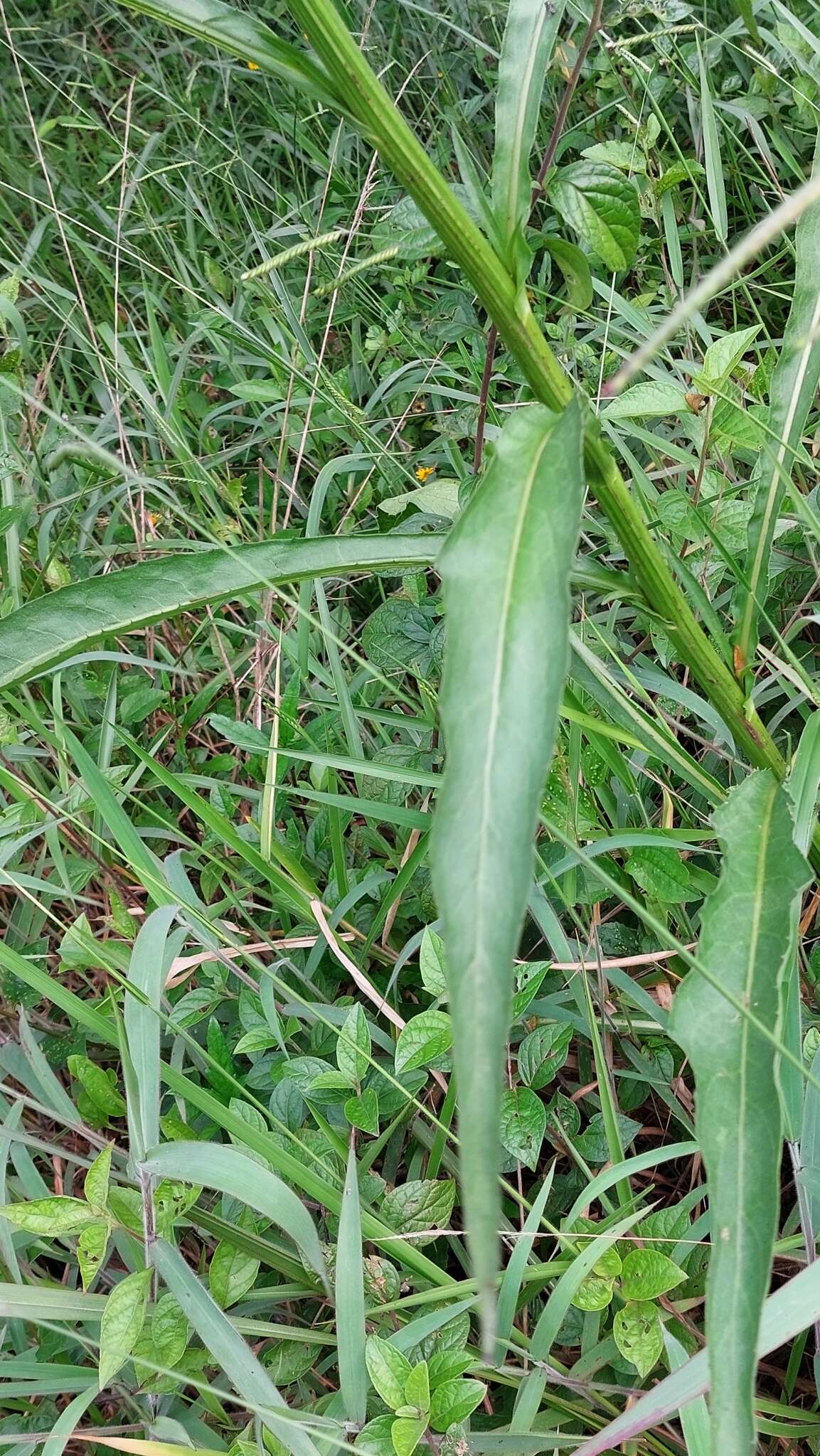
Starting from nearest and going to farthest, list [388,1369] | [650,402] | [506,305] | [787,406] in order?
1. [506,305]
2. [388,1369]
3. [787,406]
4. [650,402]

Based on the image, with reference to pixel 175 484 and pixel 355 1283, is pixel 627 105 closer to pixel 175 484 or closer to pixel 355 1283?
pixel 175 484

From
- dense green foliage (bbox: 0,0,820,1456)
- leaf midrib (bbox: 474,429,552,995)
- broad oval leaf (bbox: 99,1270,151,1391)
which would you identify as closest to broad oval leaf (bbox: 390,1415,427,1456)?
dense green foliage (bbox: 0,0,820,1456)

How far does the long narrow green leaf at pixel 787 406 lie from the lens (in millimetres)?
873

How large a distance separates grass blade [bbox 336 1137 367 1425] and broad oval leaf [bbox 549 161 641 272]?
922 millimetres

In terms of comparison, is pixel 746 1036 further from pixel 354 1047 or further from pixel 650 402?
pixel 650 402

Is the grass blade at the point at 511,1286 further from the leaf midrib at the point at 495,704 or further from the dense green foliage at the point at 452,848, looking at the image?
the leaf midrib at the point at 495,704

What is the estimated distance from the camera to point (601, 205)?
955 mm

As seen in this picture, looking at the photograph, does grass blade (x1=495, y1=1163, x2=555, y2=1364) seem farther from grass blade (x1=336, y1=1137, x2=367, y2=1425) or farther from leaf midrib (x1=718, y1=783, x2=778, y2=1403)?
leaf midrib (x1=718, y1=783, x2=778, y2=1403)

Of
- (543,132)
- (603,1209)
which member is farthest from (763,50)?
(603,1209)

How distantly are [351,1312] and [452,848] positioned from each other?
588 mm

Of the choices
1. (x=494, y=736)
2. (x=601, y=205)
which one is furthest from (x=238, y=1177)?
(x=601, y=205)

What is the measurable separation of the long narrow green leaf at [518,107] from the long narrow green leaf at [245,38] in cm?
12

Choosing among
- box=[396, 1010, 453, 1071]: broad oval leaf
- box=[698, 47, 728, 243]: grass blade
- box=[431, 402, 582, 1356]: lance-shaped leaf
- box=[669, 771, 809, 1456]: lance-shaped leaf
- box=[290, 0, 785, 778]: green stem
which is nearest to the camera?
box=[431, 402, 582, 1356]: lance-shaped leaf

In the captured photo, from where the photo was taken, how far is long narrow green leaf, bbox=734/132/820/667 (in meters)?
0.87
